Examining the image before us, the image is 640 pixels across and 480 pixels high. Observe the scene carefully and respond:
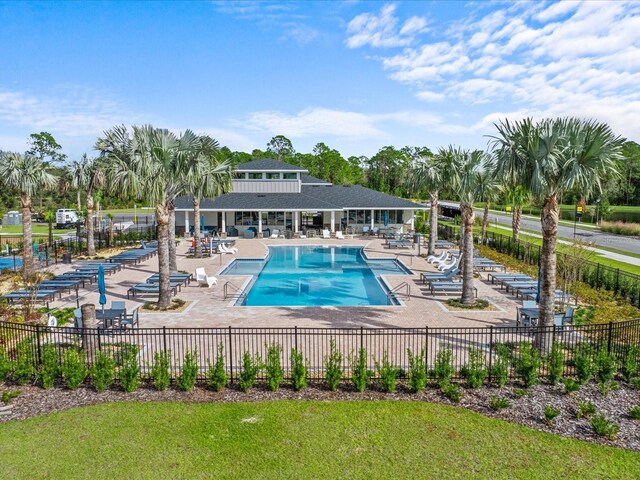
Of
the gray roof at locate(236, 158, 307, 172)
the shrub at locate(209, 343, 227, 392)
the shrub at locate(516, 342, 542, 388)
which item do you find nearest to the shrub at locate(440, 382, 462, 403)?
the shrub at locate(516, 342, 542, 388)

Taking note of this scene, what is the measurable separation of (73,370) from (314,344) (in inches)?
252

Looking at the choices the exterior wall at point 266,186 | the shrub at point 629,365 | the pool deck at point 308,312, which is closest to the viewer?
the shrub at point 629,365

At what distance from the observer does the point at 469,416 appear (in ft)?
32.6

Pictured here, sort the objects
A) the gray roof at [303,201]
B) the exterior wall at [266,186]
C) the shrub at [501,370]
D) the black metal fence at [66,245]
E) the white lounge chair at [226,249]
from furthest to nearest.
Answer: the exterior wall at [266,186]
the gray roof at [303,201]
the white lounge chair at [226,249]
the black metal fence at [66,245]
the shrub at [501,370]

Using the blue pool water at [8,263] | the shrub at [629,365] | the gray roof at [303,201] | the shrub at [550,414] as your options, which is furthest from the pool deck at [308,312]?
the gray roof at [303,201]

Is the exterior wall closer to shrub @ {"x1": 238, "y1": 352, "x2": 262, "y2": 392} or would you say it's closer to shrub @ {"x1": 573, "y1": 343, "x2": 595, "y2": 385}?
shrub @ {"x1": 238, "y1": 352, "x2": 262, "y2": 392}

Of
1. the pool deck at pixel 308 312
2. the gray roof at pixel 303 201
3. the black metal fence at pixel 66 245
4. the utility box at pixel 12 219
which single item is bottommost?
the pool deck at pixel 308 312

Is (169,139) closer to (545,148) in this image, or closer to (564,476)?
A: (545,148)

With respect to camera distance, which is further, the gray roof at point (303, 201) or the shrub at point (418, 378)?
the gray roof at point (303, 201)

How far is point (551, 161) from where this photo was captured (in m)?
12.5

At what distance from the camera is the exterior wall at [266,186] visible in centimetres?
4738

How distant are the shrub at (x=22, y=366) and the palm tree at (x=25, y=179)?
12698 millimetres

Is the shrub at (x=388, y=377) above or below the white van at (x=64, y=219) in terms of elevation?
below

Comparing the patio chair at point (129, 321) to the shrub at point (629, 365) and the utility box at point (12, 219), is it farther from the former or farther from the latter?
the utility box at point (12, 219)
